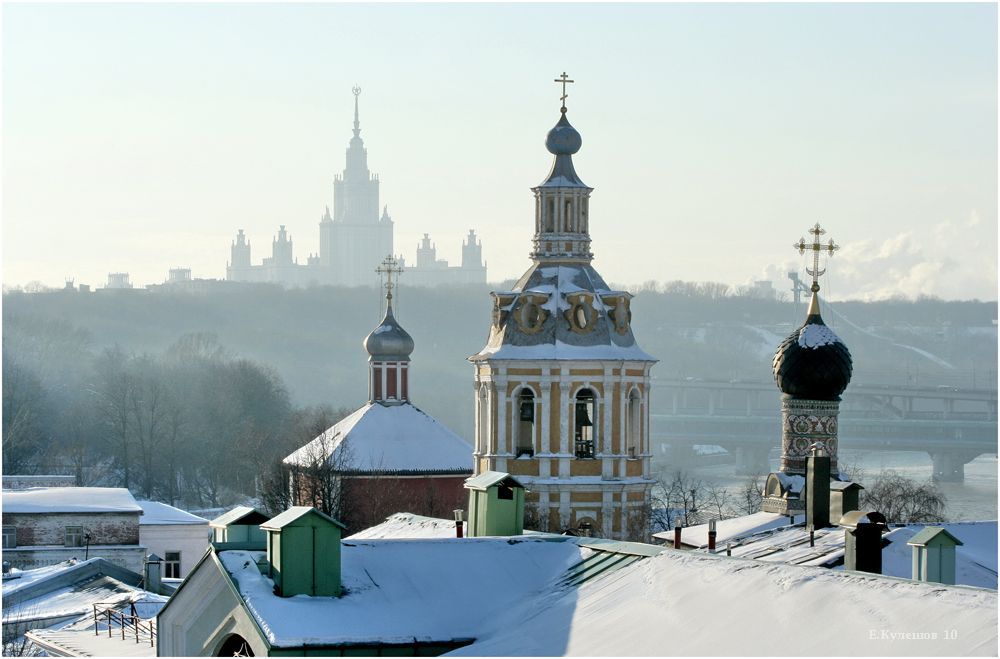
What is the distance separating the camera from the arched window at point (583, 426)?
36.8 m

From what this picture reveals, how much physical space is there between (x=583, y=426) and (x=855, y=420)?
64.6 meters

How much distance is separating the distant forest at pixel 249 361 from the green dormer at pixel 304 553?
46373mm

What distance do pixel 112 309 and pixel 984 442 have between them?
46.9 m

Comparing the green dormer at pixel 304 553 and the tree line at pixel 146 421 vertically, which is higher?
the green dormer at pixel 304 553

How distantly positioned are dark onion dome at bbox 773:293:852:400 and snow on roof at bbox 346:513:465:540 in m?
9.12

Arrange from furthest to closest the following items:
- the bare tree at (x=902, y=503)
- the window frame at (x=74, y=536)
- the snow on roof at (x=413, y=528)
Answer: the bare tree at (x=902, y=503) < the window frame at (x=74, y=536) < the snow on roof at (x=413, y=528)

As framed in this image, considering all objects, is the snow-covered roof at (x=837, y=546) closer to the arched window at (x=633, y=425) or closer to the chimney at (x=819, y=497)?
the chimney at (x=819, y=497)

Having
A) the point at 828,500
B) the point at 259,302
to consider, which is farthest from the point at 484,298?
the point at 828,500

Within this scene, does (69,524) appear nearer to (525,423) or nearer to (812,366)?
(525,423)

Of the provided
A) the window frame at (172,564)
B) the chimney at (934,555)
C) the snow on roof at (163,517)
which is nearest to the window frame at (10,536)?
the snow on roof at (163,517)

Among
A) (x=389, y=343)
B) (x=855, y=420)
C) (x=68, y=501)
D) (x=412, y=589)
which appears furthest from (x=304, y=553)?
(x=855, y=420)

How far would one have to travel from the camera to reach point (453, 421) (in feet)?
323

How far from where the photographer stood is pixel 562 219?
37344 millimetres

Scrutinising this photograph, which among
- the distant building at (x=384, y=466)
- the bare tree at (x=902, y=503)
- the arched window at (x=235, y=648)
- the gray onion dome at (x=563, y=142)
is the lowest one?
the bare tree at (x=902, y=503)
